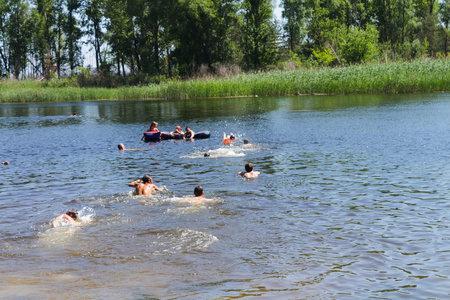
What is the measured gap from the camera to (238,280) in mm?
8633

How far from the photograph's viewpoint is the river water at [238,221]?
8.51m

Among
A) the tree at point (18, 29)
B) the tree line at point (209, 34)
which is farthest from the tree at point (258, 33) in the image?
the tree at point (18, 29)

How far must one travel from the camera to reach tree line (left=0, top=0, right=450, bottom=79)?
85.9 meters

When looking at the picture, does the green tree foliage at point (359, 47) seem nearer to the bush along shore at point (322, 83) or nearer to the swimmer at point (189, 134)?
the bush along shore at point (322, 83)

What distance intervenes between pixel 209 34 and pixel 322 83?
3494 centimetres

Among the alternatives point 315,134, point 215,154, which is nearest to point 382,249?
point 215,154

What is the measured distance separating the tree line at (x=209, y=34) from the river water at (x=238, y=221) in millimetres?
56889

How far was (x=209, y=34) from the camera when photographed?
86.9 m

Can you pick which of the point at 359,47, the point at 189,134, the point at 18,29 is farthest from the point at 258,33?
the point at 189,134

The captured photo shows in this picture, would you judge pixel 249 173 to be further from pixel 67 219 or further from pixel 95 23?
pixel 95 23

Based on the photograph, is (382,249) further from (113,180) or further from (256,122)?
(256,122)

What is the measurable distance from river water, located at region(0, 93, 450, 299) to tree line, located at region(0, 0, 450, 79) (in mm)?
56889

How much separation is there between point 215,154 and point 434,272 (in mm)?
15565

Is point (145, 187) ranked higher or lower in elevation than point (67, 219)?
higher
